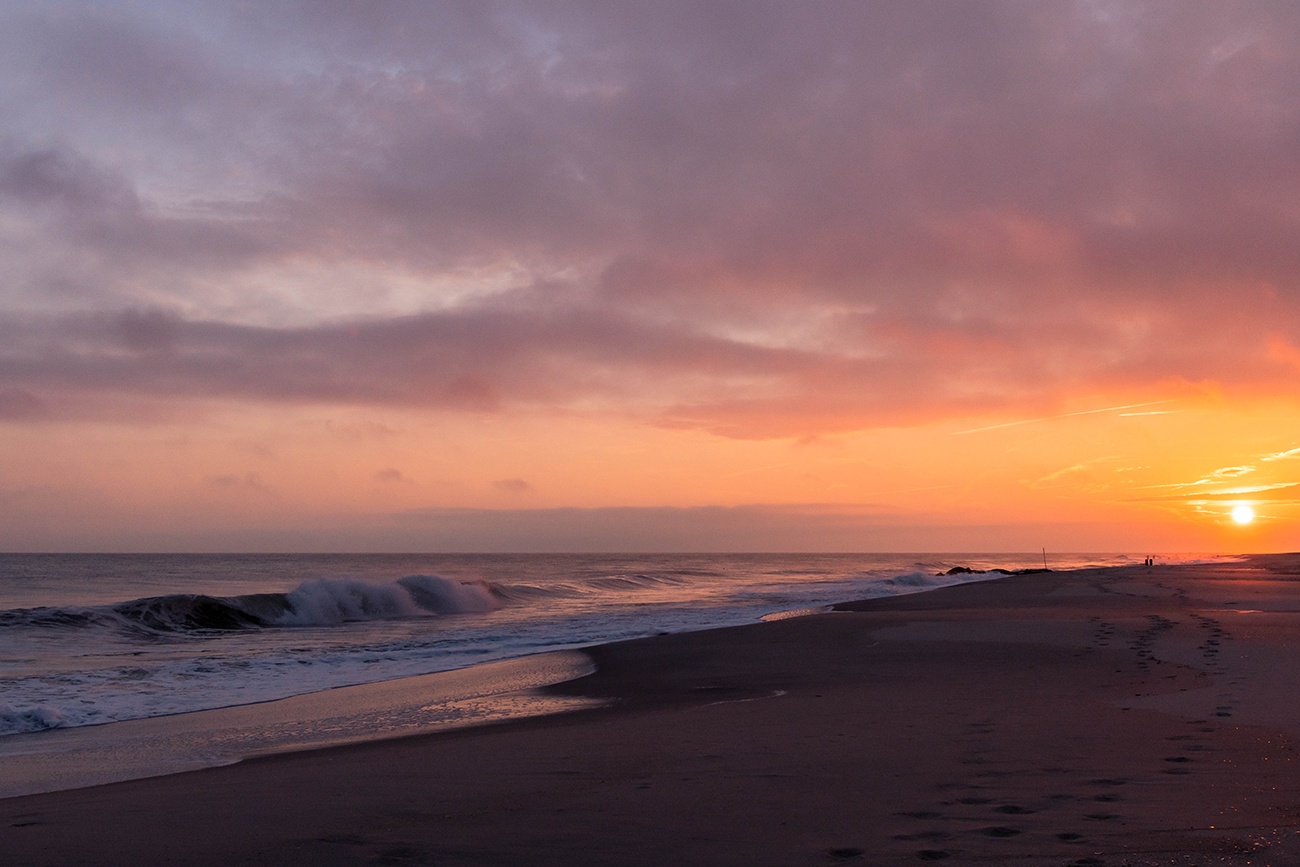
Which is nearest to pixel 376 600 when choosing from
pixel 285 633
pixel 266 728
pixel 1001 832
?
pixel 285 633

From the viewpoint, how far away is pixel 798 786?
19.5 feet

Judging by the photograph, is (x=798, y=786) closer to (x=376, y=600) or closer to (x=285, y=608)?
(x=285, y=608)

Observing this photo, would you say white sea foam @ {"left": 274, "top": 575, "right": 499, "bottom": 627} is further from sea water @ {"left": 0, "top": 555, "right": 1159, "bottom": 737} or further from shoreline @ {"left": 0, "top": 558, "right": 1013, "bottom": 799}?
shoreline @ {"left": 0, "top": 558, "right": 1013, "bottom": 799}

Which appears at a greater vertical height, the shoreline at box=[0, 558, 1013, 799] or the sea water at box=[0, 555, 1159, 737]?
the shoreline at box=[0, 558, 1013, 799]

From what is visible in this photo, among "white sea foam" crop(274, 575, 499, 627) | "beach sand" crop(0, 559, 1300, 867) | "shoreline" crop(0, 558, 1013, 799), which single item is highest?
"beach sand" crop(0, 559, 1300, 867)

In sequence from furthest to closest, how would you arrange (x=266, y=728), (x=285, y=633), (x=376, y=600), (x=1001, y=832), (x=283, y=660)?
(x=376, y=600) → (x=285, y=633) → (x=283, y=660) → (x=266, y=728) → (x=1001, y=832)

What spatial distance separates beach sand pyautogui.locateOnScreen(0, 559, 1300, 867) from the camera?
4.64 m

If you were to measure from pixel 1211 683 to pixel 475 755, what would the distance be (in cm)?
763

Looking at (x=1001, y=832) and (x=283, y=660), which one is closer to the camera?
A: (x=1001, y=832)

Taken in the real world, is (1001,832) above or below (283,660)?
above

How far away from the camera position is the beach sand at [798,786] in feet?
15.2

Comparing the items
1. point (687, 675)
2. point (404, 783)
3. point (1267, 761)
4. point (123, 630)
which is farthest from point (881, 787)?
point (123, 630)

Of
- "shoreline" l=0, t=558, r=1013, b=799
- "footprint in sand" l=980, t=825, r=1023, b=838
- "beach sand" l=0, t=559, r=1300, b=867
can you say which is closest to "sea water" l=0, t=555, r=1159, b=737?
"shoreline" l=0, t=558, r=1013, b=799

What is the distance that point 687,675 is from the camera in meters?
13.9
